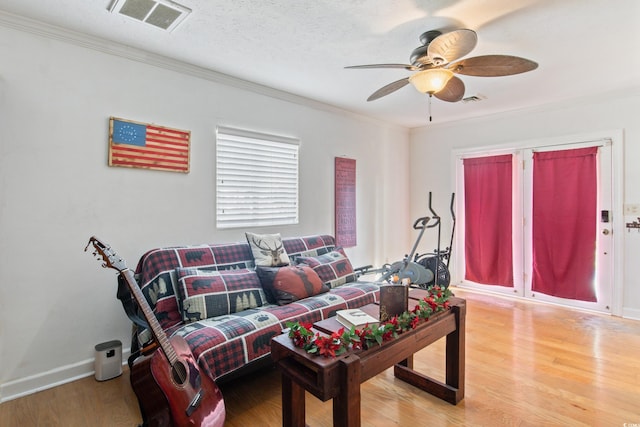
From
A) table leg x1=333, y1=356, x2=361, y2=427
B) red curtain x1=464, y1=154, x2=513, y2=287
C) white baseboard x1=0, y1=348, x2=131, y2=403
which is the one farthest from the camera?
red curtain x1=464, y1=154, x2=513, y2=287

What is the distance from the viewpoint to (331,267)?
3.21 metres

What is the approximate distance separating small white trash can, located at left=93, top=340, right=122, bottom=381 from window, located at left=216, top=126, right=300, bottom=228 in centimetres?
129

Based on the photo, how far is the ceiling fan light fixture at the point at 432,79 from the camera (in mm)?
2182

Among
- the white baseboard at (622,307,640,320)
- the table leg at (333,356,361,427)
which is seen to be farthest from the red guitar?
the white baseboard at (622,307,640,320)

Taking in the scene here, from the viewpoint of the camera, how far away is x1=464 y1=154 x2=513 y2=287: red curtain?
4496mm

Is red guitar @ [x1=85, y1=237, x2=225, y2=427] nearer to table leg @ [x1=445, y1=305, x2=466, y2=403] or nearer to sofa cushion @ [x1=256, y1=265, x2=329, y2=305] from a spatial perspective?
sofa cushion @ [x1=256, y1=265, x2=329, y2=305]

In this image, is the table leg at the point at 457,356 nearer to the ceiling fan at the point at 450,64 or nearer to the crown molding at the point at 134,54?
the ceiling fan at the point at 450,64

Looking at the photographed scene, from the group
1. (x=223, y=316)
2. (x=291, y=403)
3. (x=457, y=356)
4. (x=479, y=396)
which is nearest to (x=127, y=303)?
(x=223, y=316)

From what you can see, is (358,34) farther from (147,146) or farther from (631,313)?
(631,313)

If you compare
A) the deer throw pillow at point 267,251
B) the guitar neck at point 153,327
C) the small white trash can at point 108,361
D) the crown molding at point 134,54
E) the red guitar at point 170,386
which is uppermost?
the crown molding at point 134,54

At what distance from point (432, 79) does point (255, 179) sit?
198 centimetres

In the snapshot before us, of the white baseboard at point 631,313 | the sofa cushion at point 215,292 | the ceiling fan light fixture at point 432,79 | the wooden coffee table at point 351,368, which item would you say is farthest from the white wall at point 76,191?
the white baseboard at point 631,313

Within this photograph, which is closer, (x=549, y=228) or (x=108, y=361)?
(x=108, y=361)

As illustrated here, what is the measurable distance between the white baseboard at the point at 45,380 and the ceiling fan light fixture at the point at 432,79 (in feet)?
10.3
